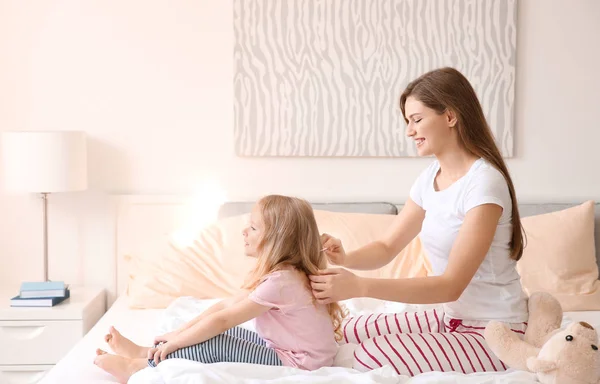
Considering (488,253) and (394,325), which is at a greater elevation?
(488,253)

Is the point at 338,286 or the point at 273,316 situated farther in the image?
the point at 273,316

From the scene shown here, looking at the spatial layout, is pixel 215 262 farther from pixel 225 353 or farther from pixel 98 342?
pixel 225 353

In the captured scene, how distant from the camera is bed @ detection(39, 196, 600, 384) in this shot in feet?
5.61

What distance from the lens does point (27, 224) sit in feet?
11.0

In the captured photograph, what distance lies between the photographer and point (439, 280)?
1797 mm

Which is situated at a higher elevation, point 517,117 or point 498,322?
point 517,117

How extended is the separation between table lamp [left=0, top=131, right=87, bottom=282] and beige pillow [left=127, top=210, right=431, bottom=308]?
1.45 feet

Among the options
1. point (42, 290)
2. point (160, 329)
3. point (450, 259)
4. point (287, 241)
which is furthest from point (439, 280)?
point (42, 290)

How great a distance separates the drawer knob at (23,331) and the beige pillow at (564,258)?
1.88 metres

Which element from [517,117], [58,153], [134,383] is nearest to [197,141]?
[58,153]

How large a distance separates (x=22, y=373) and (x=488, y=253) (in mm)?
1967

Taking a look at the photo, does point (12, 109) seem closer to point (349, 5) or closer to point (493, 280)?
point (349, 5)

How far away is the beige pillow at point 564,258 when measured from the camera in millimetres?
2846

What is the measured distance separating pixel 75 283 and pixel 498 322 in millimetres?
2169
